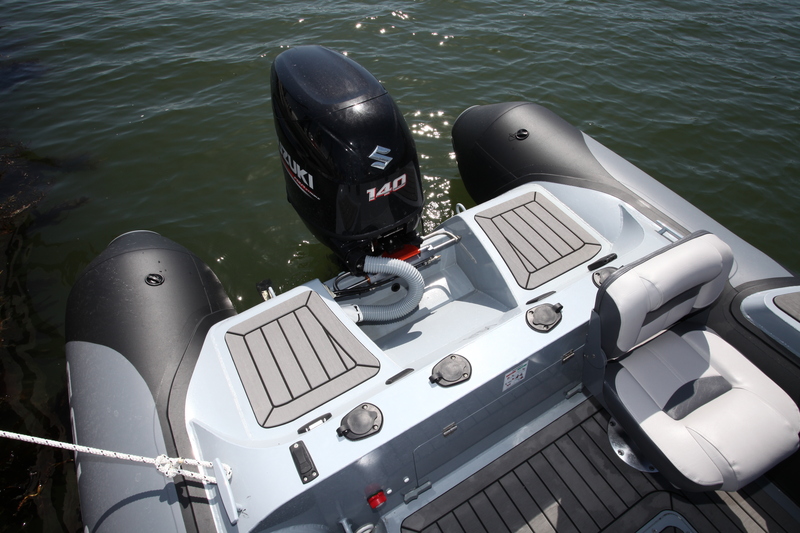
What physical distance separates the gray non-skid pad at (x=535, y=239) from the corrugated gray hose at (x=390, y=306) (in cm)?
54

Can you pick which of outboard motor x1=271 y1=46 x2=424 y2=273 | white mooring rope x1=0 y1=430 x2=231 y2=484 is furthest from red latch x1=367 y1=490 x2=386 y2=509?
outboard motor x1=271 y1=46 x2=424 y2=273

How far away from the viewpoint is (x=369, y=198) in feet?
7.37

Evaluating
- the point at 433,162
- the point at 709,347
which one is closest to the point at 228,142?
the point at 433,162

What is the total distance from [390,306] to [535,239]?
36.9 inches

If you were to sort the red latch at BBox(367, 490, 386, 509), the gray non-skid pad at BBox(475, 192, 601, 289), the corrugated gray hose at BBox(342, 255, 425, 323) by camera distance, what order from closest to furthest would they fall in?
the red latch at BBox(367, 490, 386, 509), the corrugated gray hose at BBox(342, 255, 425, 323), the gray non-skid pad at BBox(475, 192, 601, 289)

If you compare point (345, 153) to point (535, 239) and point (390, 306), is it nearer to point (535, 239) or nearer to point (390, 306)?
point (390, 306)

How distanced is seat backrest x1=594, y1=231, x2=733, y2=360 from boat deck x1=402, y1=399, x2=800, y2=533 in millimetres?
613

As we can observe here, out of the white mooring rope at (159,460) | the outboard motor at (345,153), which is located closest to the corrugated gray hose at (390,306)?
the outboard motor at (345,153)

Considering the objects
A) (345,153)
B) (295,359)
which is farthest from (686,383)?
(345,153)

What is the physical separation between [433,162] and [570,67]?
261 centimetres

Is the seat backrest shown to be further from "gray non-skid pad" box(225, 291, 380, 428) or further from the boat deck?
"gray non-skid pad" box(225, 291, 380, 428)

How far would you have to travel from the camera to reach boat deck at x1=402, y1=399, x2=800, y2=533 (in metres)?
2.06

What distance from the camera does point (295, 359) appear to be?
6.64 feet

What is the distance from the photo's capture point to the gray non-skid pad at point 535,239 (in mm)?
2438
